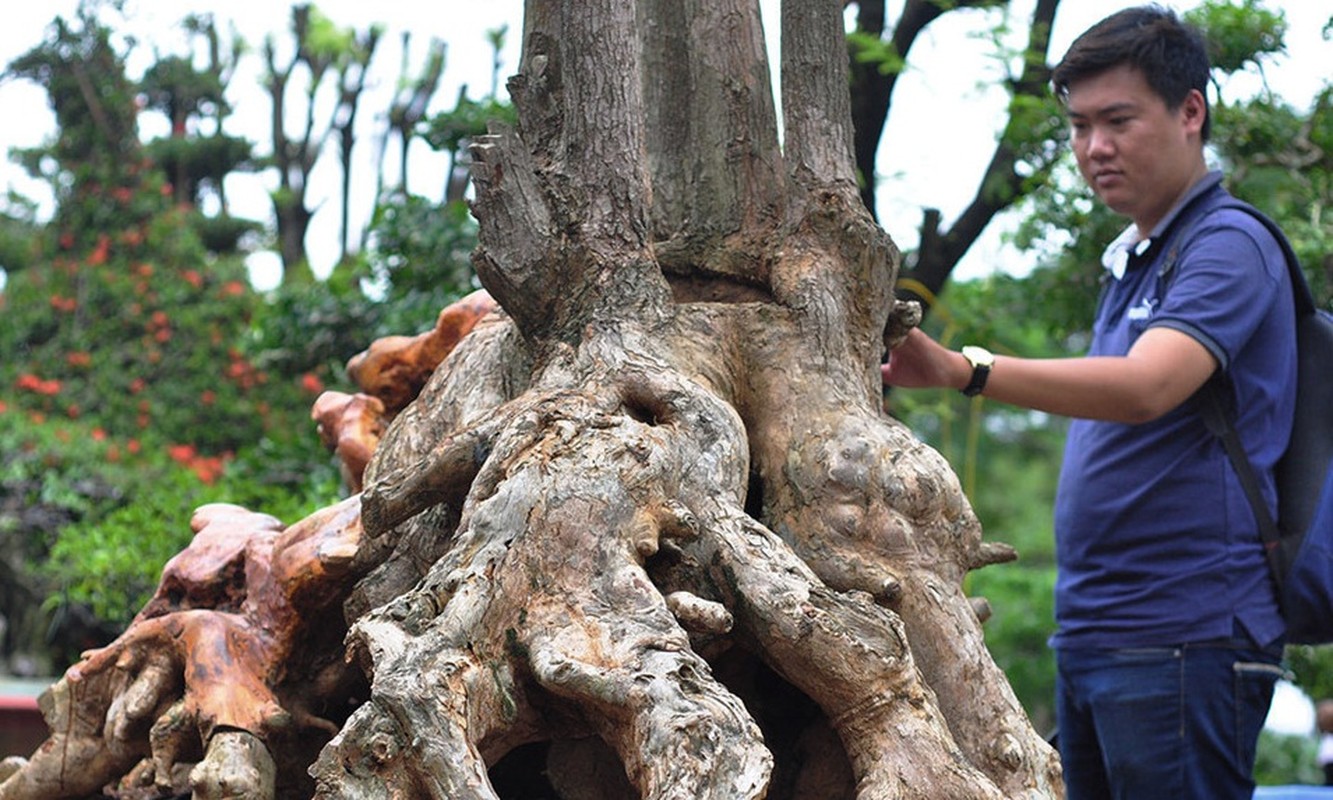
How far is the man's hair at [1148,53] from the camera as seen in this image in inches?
116

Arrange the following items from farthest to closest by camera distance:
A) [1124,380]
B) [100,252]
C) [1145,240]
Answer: [100,252] < [1145,240] < [1124,380]

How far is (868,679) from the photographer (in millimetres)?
2057

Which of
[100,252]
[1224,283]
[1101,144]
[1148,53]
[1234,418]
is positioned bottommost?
[100,252]

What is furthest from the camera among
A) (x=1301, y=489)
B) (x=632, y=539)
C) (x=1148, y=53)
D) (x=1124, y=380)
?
(x=1148, y=53)

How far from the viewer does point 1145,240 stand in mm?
3072

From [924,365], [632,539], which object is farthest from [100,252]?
[632,539]

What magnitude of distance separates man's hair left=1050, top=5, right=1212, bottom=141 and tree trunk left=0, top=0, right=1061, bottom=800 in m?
0.50

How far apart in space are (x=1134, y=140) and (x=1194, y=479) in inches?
26.4

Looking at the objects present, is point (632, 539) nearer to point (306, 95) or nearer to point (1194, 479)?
point (1194, 479)

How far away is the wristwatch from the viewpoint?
9.37ft

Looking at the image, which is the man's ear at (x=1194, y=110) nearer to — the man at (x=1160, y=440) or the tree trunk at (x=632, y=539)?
the man at (x=1160, y=440)

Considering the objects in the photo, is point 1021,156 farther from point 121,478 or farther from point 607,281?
point 121,478

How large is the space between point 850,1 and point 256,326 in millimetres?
3104

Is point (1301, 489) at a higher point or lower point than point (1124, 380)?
lower
